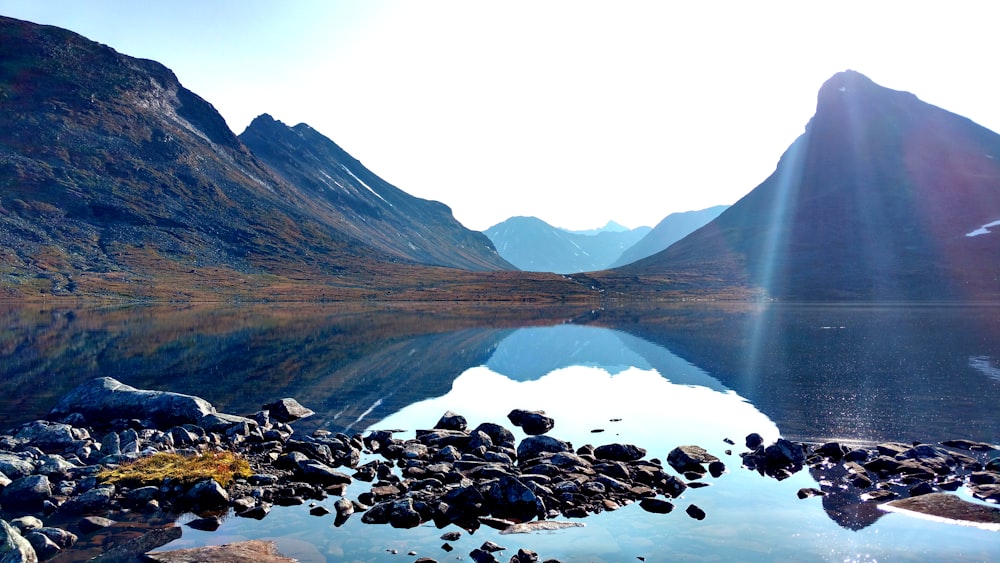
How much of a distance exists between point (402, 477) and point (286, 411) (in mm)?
12850

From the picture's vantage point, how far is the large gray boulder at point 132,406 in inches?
1195

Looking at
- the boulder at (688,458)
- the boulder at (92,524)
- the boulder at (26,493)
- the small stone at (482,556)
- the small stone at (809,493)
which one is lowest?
the boulder at (26,493)

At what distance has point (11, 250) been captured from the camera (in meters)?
154

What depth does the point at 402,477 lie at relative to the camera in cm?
2262

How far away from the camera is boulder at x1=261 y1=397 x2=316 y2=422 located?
1284 inches

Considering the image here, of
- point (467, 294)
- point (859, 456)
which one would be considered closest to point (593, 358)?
point (859, 456)

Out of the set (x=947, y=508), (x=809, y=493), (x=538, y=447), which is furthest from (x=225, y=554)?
(x=947, y=508)

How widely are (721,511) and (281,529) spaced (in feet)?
44.3

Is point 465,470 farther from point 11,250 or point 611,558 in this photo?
point 11,250

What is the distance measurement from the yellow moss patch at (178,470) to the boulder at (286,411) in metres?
9.49

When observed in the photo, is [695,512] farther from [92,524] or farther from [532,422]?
[92,524]

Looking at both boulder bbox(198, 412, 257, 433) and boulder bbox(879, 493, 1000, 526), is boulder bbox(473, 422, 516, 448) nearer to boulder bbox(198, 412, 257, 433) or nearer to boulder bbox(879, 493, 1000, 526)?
boulder bbox(198, 412, 257, 433)

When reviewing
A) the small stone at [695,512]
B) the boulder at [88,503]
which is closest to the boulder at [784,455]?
the small stone at [695,512]

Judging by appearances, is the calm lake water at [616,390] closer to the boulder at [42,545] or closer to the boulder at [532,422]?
the boulder at [532,422]
